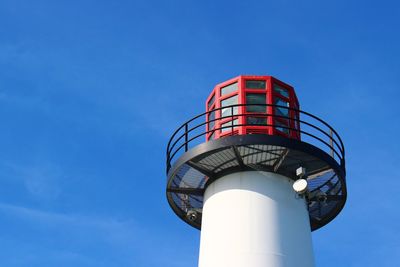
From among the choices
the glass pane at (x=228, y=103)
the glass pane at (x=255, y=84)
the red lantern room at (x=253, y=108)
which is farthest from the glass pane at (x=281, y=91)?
the glass pane at (x=228, y=103)

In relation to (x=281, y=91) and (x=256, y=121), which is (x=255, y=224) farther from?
(x=281, y=91)

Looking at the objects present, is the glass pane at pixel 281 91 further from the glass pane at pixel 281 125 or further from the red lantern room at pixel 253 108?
the glass pane at pixel 281 125

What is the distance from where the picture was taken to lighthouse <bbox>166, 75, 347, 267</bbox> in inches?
842

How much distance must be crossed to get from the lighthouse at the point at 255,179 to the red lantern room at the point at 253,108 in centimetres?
3

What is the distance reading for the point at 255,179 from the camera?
22391 millimetres

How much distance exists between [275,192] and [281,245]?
5.75 feet

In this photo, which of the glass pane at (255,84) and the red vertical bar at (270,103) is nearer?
the red vertical bar at (270,103)

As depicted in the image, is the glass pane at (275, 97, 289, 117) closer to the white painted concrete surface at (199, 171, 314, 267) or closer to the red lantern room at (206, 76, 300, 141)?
the red lantern room at (206, 76, 300, 141)

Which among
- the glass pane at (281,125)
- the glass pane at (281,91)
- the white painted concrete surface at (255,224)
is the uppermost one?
the glass pane at (281,91)

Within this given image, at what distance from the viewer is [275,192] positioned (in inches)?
875

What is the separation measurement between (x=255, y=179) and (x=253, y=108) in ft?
7.47

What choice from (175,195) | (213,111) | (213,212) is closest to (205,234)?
(213,212)

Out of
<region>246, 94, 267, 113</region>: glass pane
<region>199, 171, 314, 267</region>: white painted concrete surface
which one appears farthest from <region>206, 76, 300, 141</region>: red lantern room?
<region>199, 171, 314, 267</region>: white painted concrete surface

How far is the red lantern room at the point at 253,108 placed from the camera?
2266 centimetres
